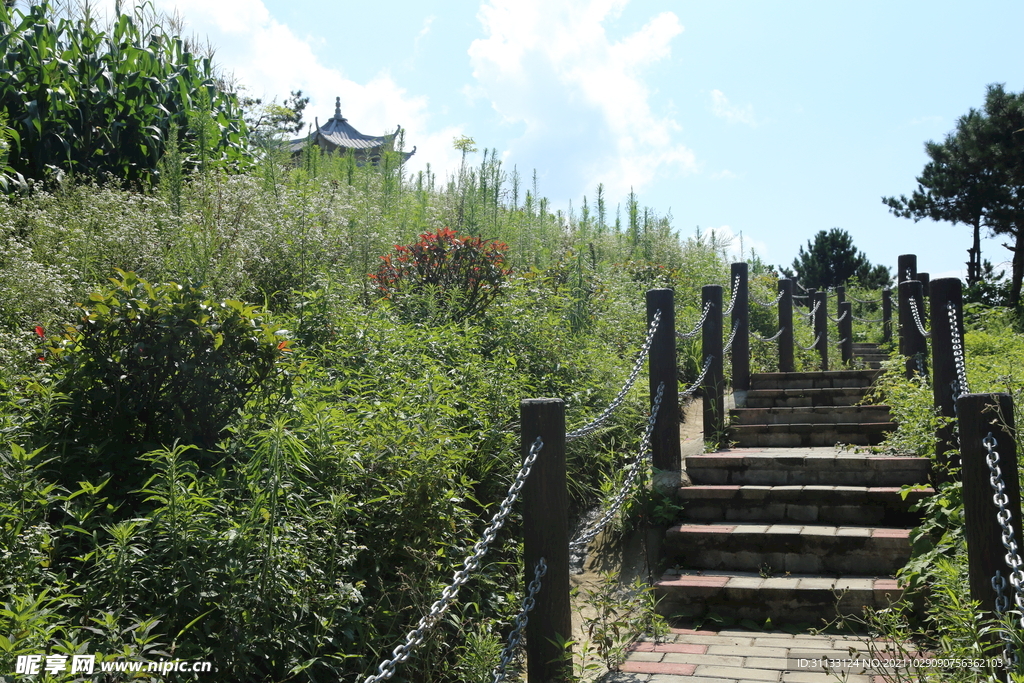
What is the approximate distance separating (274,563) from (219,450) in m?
1.20

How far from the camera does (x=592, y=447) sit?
5.91 meters

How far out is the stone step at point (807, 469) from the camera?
5340 mm

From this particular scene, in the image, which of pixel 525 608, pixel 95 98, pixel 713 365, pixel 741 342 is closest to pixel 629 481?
pixel 713 365

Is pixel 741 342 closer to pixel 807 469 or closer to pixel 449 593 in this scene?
pixel 807 469

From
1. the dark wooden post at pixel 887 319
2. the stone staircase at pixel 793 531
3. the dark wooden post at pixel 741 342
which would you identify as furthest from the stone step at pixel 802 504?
the dark wooden post at pixel 887 319

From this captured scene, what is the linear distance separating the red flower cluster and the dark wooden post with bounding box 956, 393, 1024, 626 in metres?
4.90

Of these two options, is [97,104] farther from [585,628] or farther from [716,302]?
[585,628]

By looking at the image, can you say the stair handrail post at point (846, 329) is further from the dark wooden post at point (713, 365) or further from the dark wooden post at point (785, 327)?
the dark wooden post at point (713, 365)

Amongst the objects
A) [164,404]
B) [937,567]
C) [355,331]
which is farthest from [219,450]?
[937,567]

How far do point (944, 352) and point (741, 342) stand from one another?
2572 millimetres

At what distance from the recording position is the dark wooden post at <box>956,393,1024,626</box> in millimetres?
3205

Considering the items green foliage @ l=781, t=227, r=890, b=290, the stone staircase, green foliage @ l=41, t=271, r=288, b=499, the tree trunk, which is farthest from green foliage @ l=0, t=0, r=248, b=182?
green foliage @ l=781, t=227, r=890, b=290

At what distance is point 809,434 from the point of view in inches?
258

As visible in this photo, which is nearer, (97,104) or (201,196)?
(201,196)
